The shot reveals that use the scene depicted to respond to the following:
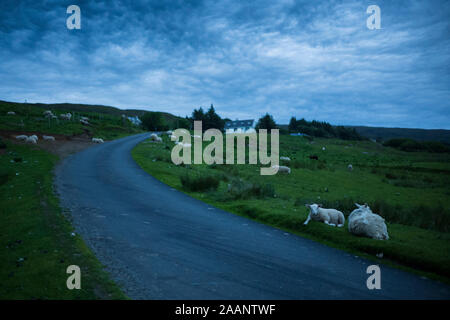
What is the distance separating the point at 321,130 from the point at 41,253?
13976 cm

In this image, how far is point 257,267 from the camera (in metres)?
7.94

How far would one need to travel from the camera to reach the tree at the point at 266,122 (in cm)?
11925

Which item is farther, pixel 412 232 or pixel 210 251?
pixel 412 232

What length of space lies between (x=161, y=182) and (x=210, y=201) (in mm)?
6503

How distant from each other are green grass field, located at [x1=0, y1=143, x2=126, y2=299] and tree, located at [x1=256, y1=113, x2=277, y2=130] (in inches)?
4251

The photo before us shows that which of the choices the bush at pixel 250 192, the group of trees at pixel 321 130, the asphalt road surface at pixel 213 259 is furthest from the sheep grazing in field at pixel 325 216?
the group of trees at pixel 321 130

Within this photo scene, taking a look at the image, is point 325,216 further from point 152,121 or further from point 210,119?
point 152,121

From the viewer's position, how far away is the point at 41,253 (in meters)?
7.95

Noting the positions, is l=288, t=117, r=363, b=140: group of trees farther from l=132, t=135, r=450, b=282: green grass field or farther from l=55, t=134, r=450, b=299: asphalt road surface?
l=55, t=134, r=450, b=299: asphalt road surface

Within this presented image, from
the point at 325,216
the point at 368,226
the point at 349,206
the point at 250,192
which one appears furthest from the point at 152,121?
the point at 368,226
